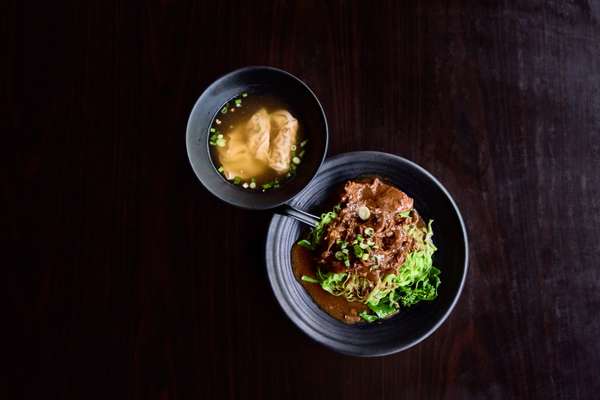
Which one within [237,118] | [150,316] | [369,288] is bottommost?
[150,316]

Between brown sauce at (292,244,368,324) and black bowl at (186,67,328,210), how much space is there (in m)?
0.25

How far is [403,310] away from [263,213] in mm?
626

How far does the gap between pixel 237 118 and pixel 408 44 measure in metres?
0.73

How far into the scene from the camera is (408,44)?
221 centimetres

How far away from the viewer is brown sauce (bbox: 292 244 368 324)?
206 cm

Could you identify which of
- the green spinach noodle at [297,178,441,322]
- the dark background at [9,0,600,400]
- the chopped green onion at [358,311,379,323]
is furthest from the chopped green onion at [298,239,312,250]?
the chopped green onion at [358,311,379,323]

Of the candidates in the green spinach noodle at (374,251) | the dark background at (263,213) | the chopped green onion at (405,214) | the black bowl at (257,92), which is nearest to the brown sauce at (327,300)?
the green spinach noodle at (374,251)

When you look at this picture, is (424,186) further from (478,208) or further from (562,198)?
(562,198)

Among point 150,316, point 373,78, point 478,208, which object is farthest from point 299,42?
point 150,316

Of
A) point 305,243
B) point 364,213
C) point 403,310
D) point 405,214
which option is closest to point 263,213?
point 305,243

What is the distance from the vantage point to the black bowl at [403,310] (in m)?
2.00

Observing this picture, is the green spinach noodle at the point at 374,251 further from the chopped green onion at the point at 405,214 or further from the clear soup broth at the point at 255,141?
the clear soup broth at the point at 255,141

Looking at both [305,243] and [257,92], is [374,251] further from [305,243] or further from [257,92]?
[257,92]

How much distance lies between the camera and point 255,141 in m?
2.05
